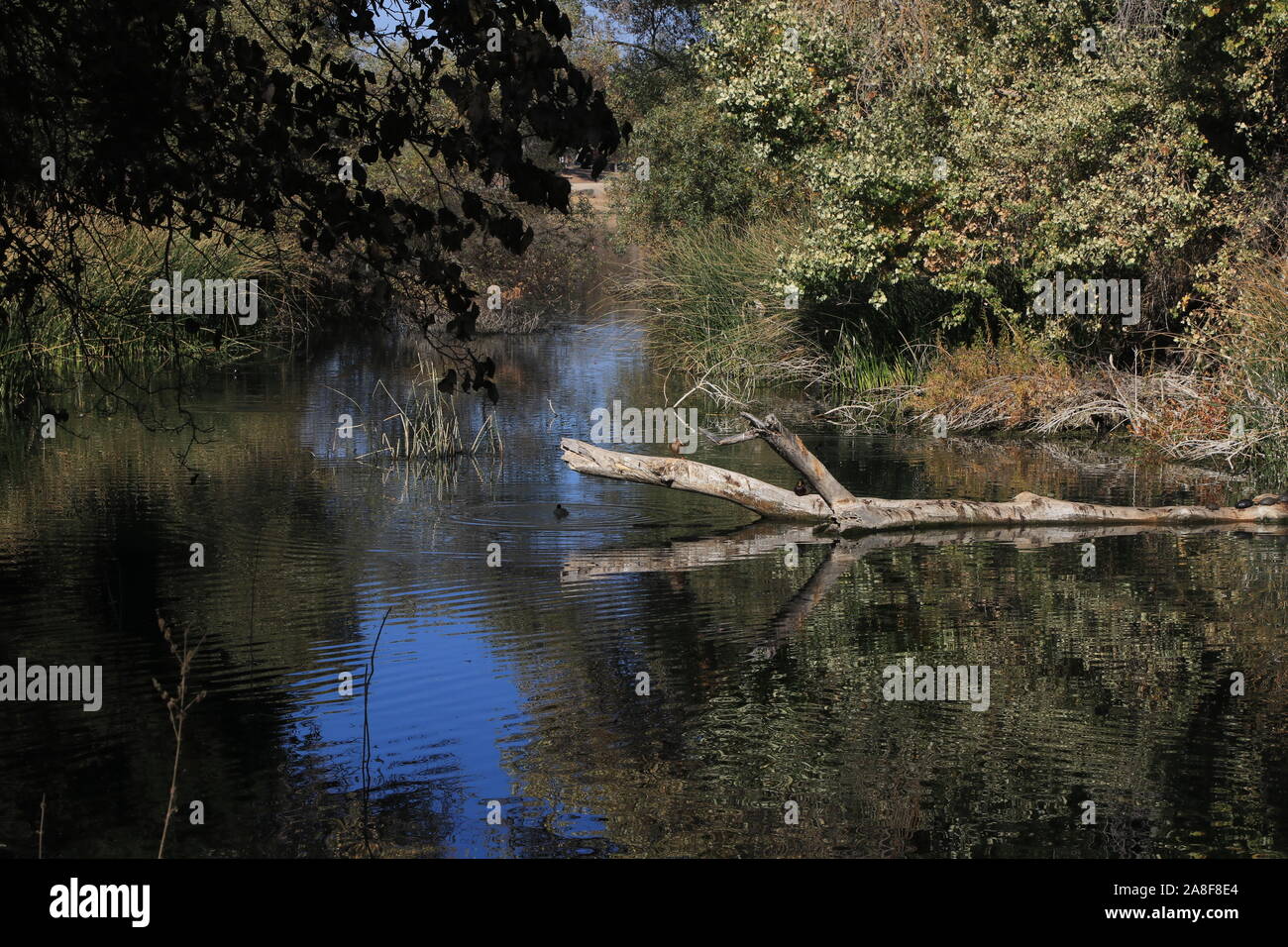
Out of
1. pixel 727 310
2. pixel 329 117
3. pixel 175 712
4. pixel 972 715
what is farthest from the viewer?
pixel 727 310

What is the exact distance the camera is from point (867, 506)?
1300 cm

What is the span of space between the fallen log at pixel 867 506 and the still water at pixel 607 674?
261 millimetres

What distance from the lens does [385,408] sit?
2281cm

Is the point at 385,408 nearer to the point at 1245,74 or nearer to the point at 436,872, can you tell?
the point at 1245,74

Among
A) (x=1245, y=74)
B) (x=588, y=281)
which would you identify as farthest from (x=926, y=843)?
(x=588, y=281)

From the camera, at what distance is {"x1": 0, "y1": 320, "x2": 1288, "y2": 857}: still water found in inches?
243

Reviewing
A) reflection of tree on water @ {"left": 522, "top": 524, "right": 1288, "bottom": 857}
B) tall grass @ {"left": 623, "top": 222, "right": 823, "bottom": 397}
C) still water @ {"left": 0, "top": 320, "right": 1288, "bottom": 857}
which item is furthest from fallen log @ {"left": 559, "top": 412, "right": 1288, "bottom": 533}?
tall grass @ {"left": 623, "top": 222, "right": 823, "bottom": 397}

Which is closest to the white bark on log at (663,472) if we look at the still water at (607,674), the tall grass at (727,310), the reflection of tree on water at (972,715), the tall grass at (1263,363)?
the still water at (607,674)

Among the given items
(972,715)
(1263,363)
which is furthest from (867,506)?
(1263,363)

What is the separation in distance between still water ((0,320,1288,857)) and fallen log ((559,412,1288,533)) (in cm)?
26

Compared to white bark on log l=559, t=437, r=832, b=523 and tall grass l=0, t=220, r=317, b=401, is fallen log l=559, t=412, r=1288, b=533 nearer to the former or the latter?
white bark on log l=559, t=437, r=832, b=523

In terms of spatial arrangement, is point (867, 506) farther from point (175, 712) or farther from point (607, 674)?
point (175, 712)

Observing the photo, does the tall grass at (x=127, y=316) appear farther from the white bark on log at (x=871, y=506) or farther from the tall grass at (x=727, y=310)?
the tall grass at (x=727, y=310)

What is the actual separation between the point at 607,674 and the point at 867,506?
5092mm
